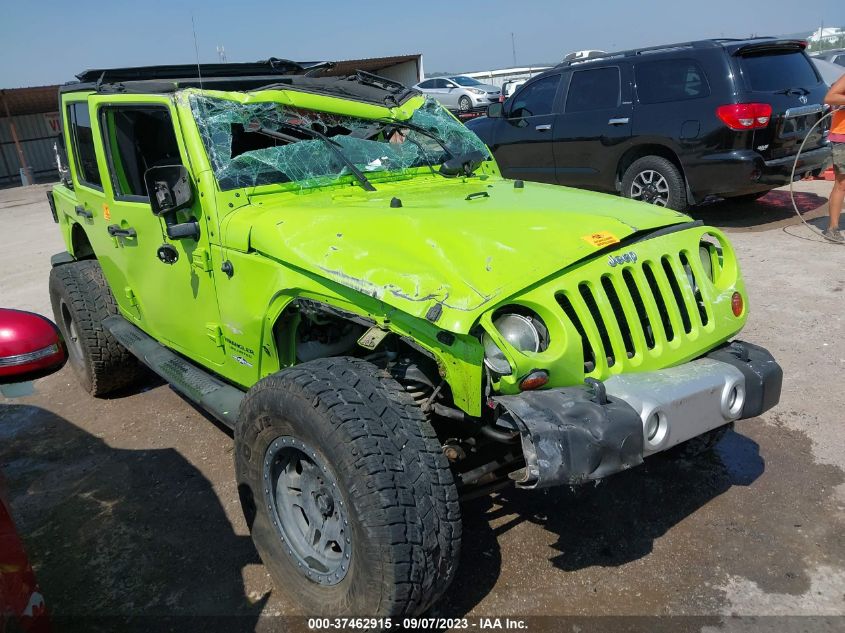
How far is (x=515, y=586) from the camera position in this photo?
2.80 metres

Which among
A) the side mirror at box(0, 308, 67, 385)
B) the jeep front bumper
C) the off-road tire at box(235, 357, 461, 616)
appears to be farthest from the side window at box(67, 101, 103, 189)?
the jeep front bumper

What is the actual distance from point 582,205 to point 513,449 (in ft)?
3.99

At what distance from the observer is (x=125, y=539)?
3.27 m

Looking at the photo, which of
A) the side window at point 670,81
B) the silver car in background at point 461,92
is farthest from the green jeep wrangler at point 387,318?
the silver car in background at point 461,92

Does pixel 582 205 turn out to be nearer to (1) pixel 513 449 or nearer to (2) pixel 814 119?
(1) pixel 513 449

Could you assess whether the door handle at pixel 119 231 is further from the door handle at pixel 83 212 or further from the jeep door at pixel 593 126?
the jeep door at pixel 593 126

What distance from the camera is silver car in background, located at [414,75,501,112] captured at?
22.2 m

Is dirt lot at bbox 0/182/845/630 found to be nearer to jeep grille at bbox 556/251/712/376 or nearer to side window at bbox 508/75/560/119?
jeep grille at bbox 556/251/712/376

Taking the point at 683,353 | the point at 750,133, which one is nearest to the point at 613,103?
the point at 750,133

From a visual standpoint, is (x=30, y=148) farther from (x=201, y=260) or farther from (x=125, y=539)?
(x=125, y=539)

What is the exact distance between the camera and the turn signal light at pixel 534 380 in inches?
89.6

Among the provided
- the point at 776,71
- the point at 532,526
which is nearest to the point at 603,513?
the point at 532,526

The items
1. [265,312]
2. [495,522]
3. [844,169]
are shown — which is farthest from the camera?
[844,169]

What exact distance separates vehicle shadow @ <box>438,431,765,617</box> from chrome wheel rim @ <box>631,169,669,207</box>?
16.0 feet
